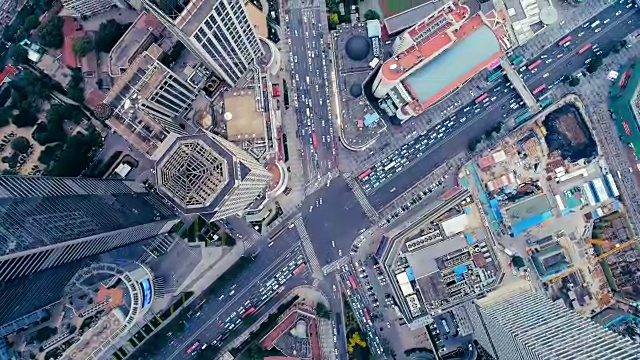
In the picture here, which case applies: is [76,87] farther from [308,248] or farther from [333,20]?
[308,248]

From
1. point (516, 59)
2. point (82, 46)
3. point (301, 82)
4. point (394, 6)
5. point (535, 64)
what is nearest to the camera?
point (82, 46)

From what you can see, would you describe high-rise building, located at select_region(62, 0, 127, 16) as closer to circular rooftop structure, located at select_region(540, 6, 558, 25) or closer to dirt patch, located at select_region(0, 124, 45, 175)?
dirt patch, located at select_region(0, 124, 45, 175)

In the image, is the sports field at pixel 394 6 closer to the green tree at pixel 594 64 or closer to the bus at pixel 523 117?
A: the bus at pixel 523 117

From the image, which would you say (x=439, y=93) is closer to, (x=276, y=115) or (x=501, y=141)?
(x=501, y=141)

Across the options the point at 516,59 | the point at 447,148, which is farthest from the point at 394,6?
the point at 447,148

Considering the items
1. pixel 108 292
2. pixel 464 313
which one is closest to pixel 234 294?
pixel 108 292

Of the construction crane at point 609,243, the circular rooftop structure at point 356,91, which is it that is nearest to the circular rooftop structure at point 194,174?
the circular rooftop structure at point 356,91

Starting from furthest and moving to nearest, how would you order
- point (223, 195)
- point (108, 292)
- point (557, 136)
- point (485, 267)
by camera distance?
point (557, 136)
point (485, 267)
point (108, 292)
point (223, 195)
